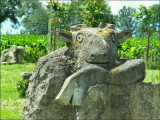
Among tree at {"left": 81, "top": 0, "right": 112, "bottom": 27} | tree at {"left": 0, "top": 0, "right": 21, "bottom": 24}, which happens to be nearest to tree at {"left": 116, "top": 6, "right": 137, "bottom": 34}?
tree at {"left": 0, "top": 0, "right": 21, "bottom": 24}

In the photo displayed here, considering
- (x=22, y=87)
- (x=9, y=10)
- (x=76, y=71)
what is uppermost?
(x=9, y=10)

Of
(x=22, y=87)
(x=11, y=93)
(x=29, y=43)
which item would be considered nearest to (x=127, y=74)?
(x=22, y=87)

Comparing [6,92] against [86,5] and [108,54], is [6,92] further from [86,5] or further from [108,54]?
[108,54]

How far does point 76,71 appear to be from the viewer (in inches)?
165

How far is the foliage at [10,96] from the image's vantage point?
802cm

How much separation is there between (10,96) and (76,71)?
6.73 meters

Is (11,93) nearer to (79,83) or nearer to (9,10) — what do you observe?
(79,83)

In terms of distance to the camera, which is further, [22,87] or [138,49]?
[138,49]

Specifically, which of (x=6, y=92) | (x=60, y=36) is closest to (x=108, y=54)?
(x=60, y=36)

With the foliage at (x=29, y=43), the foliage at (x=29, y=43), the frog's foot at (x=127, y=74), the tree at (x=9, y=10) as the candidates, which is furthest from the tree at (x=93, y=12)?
the tree at (x=9, y=10)

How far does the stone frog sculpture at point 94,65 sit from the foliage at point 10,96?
403 cm

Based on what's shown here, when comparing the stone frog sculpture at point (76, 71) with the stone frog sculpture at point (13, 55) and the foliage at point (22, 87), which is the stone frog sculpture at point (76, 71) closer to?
the foliage at point (22, 87)

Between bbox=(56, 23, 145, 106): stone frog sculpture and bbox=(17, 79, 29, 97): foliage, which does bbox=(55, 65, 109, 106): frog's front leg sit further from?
bbox=(17, 79, 29, 97): foliage

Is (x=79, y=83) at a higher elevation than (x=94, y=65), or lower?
lower
